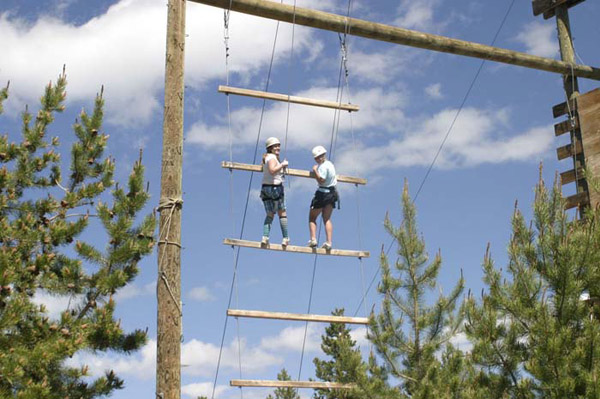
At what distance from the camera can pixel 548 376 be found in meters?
8.64

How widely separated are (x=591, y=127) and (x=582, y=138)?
219mm

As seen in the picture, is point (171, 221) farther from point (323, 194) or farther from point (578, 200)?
point (578, 200)

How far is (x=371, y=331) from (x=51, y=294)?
5033 millimetres

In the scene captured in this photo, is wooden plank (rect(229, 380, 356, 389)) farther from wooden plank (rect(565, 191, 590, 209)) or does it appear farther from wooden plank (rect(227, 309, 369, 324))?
wooden plank (rect(565, 191, 590, 209))

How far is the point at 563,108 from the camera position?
42.4ft

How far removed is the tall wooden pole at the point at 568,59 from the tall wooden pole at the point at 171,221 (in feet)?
23.0

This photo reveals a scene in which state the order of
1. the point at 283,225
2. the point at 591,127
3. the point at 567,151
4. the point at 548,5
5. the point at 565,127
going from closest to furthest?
1. the point at 283,225
2. the point at 591,127
3. the point at 567,151
4. the point at 565,127
5. the point at 548,5

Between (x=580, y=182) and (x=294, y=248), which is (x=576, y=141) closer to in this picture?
(x=580, y=182)

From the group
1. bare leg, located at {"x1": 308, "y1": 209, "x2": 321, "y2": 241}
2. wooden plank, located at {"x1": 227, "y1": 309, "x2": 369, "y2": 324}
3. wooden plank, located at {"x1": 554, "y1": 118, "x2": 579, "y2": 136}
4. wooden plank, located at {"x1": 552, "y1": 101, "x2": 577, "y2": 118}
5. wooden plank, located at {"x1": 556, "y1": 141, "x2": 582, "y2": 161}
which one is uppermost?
wooden plank, located at {"x1": 552, "y1": 101, "x2": 577, "y2": 118}

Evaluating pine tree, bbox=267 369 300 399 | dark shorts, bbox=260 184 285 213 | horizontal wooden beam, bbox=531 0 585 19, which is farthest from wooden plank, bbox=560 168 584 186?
pine tree, bbox=267 369 300 399

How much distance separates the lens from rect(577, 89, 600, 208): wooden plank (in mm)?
12148

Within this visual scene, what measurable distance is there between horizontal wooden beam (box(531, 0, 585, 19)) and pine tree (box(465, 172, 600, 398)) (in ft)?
17.1

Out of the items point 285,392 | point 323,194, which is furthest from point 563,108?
point 285,392

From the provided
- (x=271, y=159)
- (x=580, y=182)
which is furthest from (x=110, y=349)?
(x=580, y=182)
